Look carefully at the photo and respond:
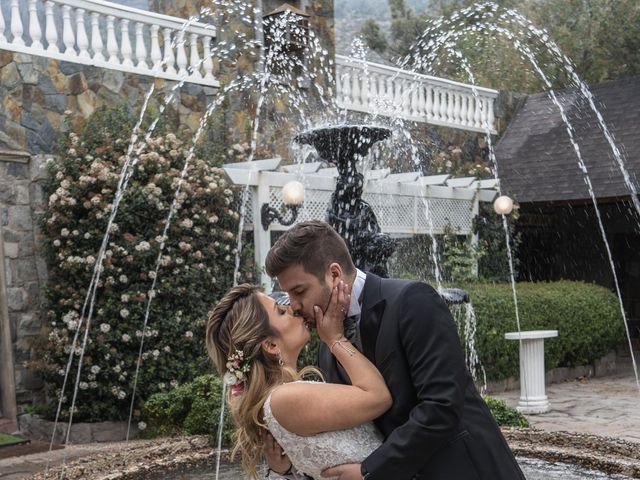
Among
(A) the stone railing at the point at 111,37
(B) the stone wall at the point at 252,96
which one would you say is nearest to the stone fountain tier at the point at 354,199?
(A) the stone railing at the point at 111,37

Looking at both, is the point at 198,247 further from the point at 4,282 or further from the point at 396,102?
the point at 396,102

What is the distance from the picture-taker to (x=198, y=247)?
9.08m

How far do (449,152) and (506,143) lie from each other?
2.12 meters

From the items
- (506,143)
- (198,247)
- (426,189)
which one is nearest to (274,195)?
(198,247)

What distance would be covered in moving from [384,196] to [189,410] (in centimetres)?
526

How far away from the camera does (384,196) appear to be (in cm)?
Result: 1209

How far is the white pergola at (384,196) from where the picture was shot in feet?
33.2

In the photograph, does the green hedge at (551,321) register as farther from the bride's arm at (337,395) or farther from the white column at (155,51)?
the bride's arm at (337,395)

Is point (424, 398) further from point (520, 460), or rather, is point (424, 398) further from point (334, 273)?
point (520, 460)

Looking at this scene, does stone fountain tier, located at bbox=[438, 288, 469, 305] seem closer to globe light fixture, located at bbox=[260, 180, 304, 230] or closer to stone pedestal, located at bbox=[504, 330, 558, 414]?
globe light fixture, located at bbox=[260, 180, 304, 230]

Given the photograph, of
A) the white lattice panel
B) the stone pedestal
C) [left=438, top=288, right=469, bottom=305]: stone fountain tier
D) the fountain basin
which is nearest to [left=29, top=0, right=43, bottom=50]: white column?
the white lattice panel

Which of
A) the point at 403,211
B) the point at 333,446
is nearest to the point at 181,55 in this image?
the point at 403,211

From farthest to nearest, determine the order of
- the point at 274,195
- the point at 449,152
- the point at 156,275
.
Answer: the point at 449,152 → the point at 274,195 → the point at 156,275

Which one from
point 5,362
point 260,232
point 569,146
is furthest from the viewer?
point 569,146
